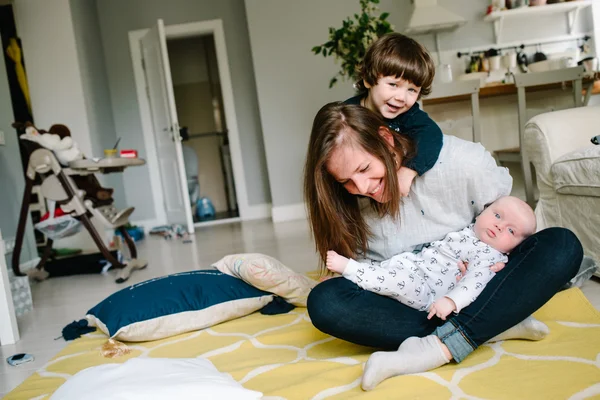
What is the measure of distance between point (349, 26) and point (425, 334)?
2932 mm

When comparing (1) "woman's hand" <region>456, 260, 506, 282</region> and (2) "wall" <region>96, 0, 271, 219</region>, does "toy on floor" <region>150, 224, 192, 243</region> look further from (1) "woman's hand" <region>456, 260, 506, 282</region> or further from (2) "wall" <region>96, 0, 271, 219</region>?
(1) "woman's hand" <region>456, 260, 506, 282</region>

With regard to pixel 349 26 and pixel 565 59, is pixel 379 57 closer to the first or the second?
pixel 349 26

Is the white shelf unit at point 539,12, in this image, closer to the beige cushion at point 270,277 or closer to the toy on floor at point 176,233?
the toy on floor at point 176,233

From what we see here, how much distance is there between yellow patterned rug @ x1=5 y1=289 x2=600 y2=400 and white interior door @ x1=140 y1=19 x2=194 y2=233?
326 centimetres

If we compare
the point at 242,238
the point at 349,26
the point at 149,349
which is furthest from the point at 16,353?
the point at 349,26

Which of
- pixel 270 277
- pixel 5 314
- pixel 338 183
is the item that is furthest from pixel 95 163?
pixel 338 183

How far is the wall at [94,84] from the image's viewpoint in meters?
4.71

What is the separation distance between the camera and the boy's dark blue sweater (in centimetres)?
134

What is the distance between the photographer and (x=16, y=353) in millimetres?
1950

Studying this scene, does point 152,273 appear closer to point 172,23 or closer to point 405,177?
point 405,177

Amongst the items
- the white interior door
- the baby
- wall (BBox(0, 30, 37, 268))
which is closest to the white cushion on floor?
the baby

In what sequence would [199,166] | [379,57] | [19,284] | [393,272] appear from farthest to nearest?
[199,166] < [19,284] < [379,57] < [393,272]

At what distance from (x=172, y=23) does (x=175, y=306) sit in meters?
4.59

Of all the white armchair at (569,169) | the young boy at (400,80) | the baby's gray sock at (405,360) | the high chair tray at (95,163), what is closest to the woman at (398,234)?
the baby's gray sock at (405,360)
